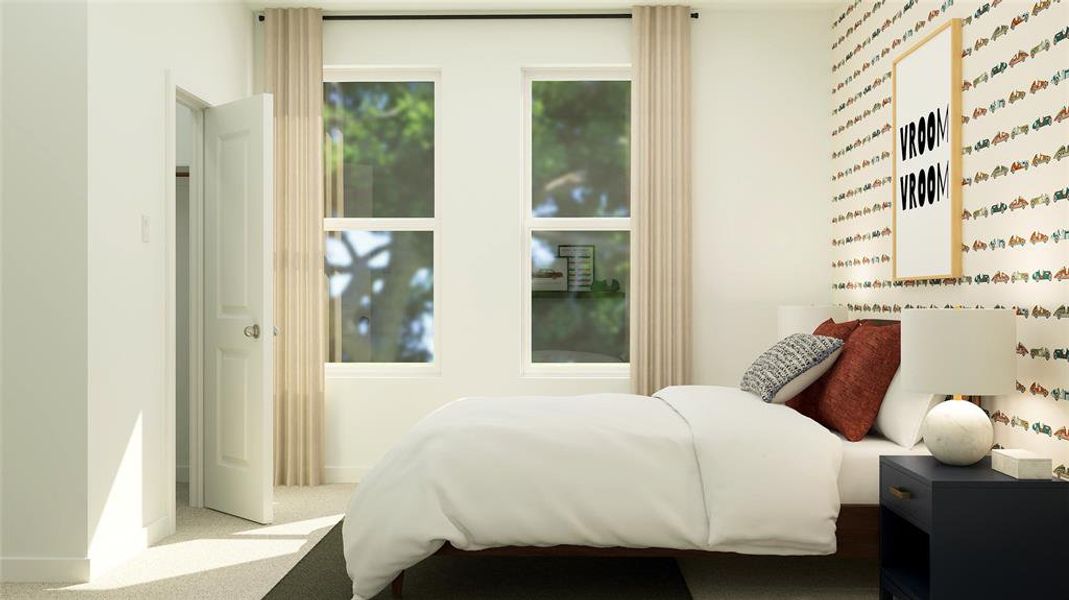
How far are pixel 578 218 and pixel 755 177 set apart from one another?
1.09m

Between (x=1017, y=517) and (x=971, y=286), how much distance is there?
1144mm

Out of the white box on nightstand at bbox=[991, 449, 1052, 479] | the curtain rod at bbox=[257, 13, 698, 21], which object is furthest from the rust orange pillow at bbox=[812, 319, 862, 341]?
the curtain rod at bbox=[257, 13, 698, 21]

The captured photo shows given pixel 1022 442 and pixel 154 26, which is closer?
pixel 1022 442

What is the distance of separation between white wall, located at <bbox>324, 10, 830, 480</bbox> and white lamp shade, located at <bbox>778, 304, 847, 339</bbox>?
375 millimetres

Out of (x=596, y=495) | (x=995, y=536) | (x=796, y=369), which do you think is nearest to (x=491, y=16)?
(x=796, y=369)

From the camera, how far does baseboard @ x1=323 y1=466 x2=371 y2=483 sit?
4980 mm

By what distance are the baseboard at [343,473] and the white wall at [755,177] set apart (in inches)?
83.0

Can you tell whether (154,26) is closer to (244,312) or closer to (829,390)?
(244,312)

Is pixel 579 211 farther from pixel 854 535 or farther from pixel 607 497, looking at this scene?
pixel 854 535

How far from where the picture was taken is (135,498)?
141 inches

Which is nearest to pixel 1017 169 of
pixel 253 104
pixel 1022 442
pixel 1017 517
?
pixel 1022 442

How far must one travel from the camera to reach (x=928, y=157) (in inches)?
142

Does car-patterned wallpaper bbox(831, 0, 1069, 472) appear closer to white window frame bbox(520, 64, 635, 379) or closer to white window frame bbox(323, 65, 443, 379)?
white window frame bbox(520, 64, 635, 379)

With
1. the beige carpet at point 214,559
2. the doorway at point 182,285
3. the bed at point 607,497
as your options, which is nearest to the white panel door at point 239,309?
the beige carpet at point 214,559
